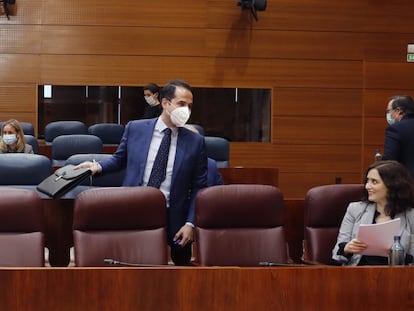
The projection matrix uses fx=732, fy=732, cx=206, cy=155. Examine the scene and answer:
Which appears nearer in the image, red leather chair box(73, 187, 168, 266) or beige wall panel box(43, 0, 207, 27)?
red leather chair box(73, 187, 168, 266)

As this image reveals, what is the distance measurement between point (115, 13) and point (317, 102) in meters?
2.82

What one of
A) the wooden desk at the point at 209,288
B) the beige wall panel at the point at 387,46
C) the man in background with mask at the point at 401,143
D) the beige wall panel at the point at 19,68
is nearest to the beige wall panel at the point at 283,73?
the beige wall panel at the point at 387,46

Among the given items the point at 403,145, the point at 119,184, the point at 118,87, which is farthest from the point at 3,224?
the point at 118,87

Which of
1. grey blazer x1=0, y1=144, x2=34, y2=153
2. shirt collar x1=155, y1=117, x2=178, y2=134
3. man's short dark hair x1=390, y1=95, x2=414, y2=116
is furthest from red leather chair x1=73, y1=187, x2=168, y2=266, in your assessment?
grey blazer x1=0, y1=144, x2=34, y2=153

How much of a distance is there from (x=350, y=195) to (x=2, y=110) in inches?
250

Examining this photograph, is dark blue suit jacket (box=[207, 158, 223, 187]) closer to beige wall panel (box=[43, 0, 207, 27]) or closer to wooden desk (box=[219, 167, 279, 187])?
wooden desk (box=[219, 167, 279, 187])

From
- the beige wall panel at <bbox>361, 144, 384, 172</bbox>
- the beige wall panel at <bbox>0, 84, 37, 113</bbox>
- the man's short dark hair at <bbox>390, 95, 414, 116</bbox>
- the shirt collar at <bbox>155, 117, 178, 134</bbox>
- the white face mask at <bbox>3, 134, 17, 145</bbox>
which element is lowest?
the beige wall panel at <bbox>361, 144, 384, 172</bbox>

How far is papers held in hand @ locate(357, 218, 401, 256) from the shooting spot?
3141 millimetres

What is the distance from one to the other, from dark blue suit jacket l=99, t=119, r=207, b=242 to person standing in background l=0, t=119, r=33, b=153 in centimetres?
307

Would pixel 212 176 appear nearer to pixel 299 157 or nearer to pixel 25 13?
pixel 299 157

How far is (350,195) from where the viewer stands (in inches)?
148

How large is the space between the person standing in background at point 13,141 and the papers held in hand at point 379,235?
406 centimetres

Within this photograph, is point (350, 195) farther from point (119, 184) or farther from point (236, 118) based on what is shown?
point (236, 118)

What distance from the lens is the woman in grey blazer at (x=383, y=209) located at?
338cm
